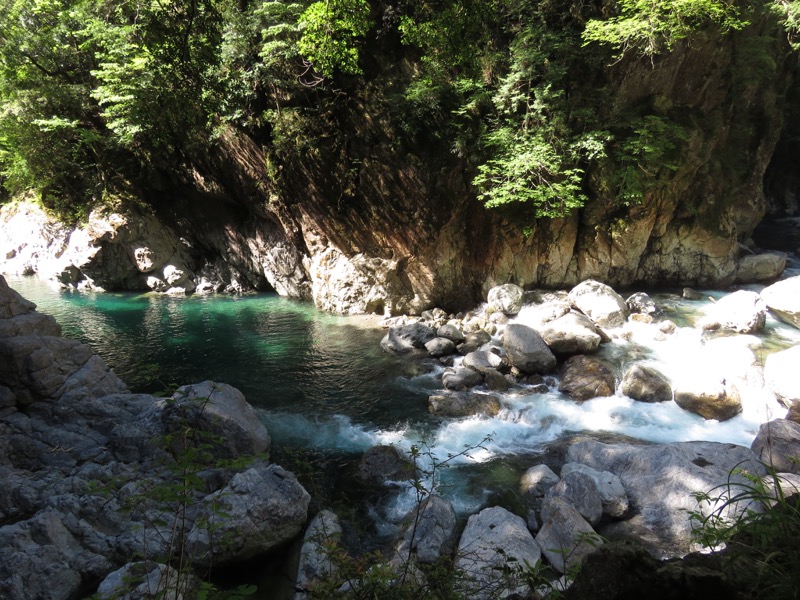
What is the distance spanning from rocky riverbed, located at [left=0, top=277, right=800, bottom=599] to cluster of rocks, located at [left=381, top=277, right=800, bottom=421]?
68mm

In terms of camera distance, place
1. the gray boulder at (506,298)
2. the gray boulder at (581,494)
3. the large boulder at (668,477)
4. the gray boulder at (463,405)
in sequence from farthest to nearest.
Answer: the gray boulder at (506,298)
the gray boulder at (463,405)
the gray boulder at (581,494)
the large boulder at (668,477)

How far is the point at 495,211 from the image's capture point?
13414 millimetres

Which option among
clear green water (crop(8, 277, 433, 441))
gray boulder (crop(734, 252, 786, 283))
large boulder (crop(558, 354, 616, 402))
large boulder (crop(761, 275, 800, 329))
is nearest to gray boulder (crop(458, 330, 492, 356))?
clear green water (crop(8, 277, 433, 441))

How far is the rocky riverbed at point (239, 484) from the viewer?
4.00m

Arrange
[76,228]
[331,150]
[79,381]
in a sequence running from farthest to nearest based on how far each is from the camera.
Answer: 1. [76,228]
2. [331,150]
3. [79,381]

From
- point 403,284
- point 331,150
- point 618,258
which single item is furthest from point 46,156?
point 618,258

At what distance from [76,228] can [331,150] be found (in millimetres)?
14688

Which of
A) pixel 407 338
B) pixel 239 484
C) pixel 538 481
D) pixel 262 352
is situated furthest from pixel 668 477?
pixel 262 352

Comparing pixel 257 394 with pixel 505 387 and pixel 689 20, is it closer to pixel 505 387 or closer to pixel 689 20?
pixel 505 387

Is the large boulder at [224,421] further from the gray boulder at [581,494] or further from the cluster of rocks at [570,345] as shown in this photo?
the gray boulder at [581,494]

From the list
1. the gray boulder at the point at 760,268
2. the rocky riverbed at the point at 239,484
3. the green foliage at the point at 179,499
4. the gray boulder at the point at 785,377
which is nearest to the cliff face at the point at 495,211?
the gray boulder at the point at 760,268

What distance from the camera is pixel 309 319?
15.1m

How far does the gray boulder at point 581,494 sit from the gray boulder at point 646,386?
3778 millimetres

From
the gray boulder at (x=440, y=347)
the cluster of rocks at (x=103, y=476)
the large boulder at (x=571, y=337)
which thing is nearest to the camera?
the cluster of rocks at (x=103, y=476)
